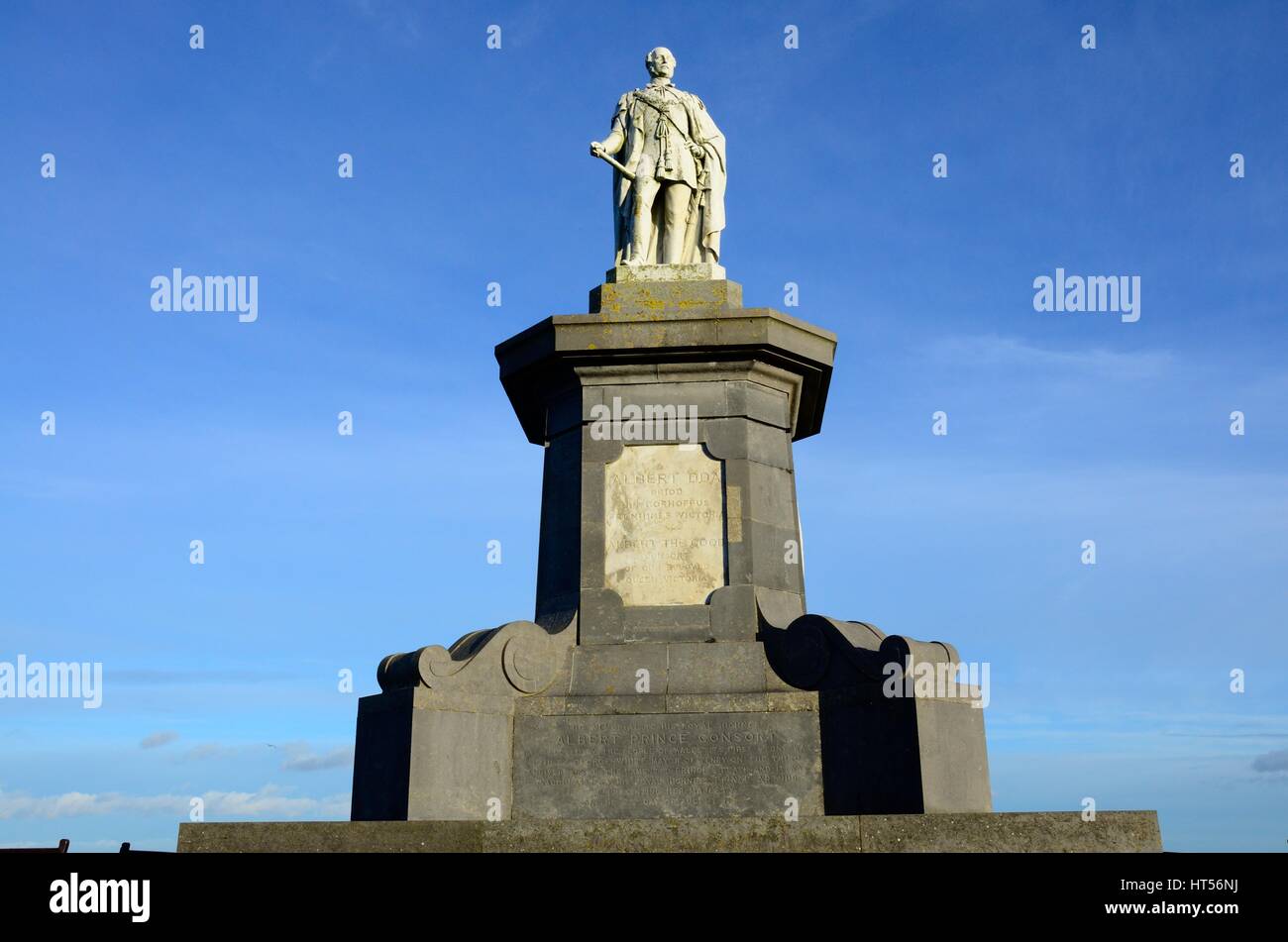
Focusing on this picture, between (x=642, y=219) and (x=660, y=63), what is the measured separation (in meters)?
2.01

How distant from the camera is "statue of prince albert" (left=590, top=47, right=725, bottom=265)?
46.7 feet

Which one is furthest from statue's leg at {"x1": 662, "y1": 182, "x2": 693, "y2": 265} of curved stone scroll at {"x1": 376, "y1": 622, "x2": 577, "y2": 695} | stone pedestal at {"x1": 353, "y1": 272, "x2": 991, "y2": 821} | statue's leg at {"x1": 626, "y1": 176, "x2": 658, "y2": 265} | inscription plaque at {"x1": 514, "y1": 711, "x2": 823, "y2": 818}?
inscription plaque at {"x1": 514, "y1": 711, "x2": 823, "y2": 818}

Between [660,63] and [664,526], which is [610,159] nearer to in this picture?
[660,63]

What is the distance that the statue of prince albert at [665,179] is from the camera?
14227mm

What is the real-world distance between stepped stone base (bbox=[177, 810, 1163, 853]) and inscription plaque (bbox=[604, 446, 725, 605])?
349 centimetres

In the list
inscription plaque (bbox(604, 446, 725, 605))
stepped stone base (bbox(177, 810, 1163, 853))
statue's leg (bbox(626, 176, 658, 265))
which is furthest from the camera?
statue's leg (bbox(626, 176, 658, 265))

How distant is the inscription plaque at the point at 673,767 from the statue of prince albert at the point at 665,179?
16.9 ft

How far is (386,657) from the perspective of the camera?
39.8ft

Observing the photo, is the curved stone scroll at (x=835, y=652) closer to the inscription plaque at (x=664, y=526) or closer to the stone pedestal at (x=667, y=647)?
the stone pedestal at (x=667, y=647)

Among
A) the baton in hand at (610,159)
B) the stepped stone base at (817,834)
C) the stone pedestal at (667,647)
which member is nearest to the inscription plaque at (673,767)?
the stone pedestal at (667,647)

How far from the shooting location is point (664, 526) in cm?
1282

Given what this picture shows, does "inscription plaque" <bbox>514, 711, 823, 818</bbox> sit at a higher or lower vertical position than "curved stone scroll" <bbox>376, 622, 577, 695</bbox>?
lower

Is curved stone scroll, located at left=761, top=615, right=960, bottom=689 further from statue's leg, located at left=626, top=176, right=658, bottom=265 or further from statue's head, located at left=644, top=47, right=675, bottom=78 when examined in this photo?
statue's head, located at left=644, top=47, right=675, bottom=78
